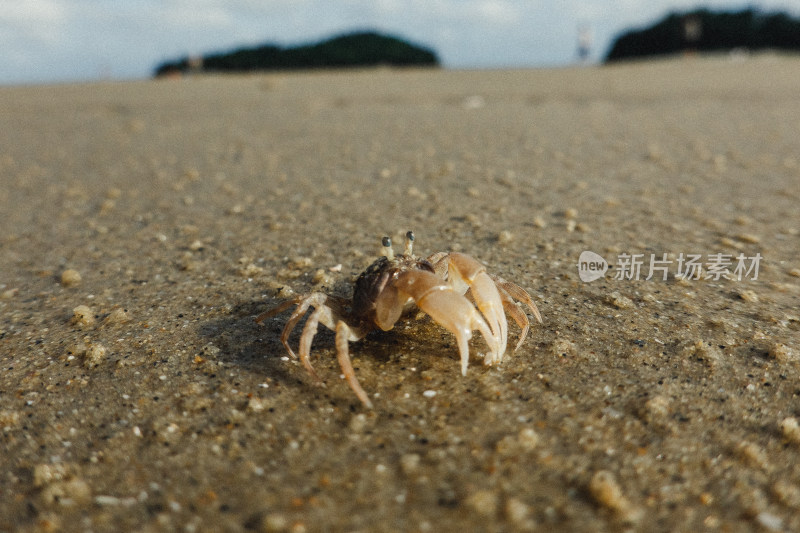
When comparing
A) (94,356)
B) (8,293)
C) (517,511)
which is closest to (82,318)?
(94,356)

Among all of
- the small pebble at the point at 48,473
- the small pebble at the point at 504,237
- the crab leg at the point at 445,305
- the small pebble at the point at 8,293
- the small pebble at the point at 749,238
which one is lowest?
the small pebble at the point at 48,473

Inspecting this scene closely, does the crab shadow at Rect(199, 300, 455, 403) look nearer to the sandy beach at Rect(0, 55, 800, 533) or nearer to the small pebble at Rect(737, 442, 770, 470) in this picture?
the sandy beach at Rect(0, 55, 800, 533)

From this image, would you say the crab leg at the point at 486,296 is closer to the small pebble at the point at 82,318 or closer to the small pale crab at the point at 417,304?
the small pale crab at the point at 417,304

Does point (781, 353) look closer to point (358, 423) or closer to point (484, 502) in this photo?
point (484, 502)

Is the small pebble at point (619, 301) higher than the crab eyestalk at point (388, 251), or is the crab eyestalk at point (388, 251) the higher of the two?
the crab eyestalk at point (388, 251)

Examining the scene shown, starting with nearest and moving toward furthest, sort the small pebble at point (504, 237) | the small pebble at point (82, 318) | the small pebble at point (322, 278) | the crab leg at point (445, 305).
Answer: the crab leg at point (445, 305)
the small pebble at point (82, 318)
the small pebble at point (322, 278)
the small pebble at point (504, 237)

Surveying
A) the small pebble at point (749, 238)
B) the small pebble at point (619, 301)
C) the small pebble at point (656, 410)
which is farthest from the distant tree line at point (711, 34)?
the small pebble at point (656, 410)

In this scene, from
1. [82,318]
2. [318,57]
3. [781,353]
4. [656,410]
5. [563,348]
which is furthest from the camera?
[318,57]
